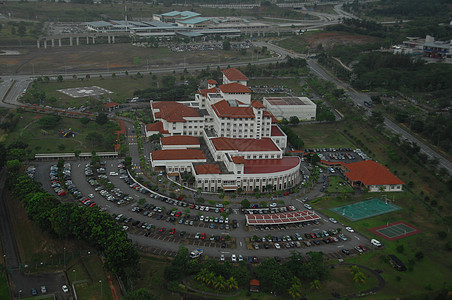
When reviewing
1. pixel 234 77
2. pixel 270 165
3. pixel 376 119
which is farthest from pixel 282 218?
pixel 376 119

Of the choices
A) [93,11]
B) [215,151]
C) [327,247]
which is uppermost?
[93,11]

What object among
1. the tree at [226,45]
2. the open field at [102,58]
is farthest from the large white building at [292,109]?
the tree at [226,45]

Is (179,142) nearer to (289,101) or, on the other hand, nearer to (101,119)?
(101,119)

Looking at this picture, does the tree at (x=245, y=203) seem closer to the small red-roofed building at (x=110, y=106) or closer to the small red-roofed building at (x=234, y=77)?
the small red-roofed building at (x=234, y=77)

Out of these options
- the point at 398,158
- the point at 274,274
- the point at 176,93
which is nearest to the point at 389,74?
the point at 398,158

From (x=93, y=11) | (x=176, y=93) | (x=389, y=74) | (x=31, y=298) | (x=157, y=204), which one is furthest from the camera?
(x=93, y=11)

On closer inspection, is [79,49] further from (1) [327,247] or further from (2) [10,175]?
(1) [327,247]

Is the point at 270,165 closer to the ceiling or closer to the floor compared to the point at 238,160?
closer to the floor
